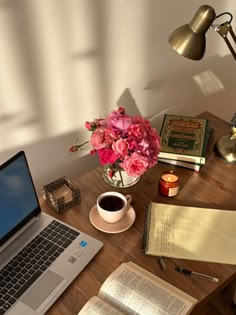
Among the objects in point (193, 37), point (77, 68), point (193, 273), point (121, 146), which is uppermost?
point (193, 37)

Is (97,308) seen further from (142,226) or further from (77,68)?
(77,68)

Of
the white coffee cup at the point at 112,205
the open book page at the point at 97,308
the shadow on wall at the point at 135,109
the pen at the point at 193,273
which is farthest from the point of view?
the shadow on wall at the point at 135,109

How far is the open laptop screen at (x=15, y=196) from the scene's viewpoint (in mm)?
945

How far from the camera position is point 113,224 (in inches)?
42.8

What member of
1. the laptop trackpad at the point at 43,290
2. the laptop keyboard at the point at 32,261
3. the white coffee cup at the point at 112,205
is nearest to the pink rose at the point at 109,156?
the white coffee cup at the point at 112,205

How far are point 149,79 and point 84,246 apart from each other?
26.6 inches

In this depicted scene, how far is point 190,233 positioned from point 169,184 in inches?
6.4

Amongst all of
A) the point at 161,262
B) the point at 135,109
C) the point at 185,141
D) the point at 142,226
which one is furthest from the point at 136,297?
the point at 135,109

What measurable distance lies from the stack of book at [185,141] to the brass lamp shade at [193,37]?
34cm

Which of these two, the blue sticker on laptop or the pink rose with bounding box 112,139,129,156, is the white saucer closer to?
the blue sticker on laptop

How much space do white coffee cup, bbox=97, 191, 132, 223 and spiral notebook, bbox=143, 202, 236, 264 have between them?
79 mm

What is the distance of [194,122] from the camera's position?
→ 4.56 ft

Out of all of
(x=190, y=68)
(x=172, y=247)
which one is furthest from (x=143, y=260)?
(x=190, y=68)

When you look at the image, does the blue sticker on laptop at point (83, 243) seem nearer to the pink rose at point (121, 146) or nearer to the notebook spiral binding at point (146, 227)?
the notebook spiral binding at point (146, 227)
